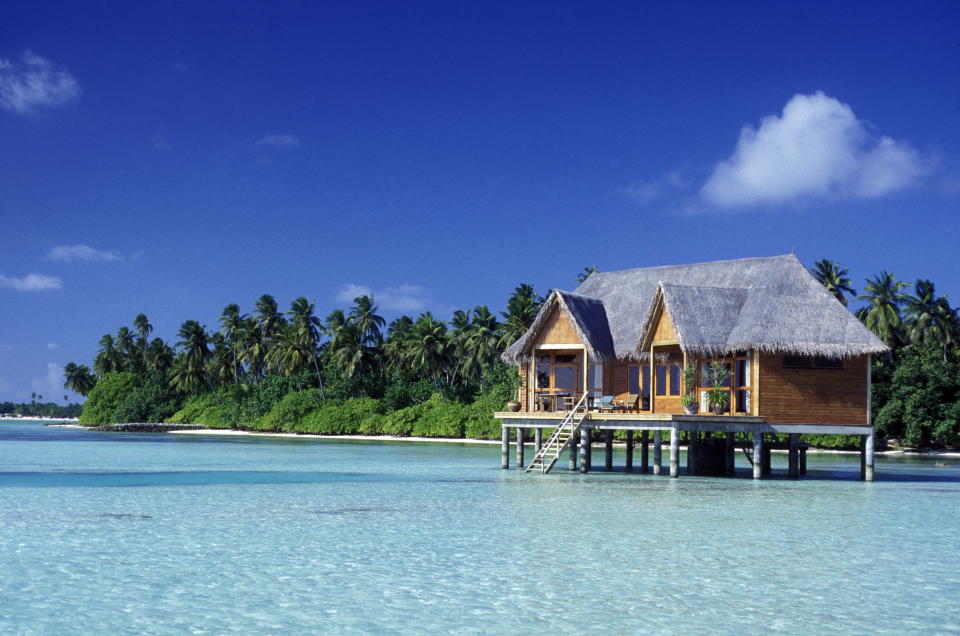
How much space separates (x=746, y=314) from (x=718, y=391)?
2328 mm


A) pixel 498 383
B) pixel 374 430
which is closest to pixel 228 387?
pixel 374 430

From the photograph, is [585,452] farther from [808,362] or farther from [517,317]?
[517,317]

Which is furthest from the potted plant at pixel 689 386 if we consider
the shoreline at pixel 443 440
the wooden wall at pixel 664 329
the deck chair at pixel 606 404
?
the shoreline at pixel 443 440

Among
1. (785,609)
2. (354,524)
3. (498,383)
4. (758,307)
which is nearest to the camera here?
(785,609)

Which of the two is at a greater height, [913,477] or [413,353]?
[413,353]

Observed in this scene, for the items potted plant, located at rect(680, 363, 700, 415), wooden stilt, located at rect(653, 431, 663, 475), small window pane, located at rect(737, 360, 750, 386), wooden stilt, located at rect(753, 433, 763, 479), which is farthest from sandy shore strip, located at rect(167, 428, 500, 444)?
small window pane, located at rect(737, 360, 750, 386)

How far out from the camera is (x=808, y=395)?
24.8 metres

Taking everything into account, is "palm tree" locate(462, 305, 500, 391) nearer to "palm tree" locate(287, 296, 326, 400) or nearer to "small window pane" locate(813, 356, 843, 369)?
"palm tree" locate(287, 296, 326, 400)

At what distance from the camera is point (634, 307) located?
29.4 meters

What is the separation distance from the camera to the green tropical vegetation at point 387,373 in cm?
5003

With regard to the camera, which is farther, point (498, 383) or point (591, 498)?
point (498, 383)

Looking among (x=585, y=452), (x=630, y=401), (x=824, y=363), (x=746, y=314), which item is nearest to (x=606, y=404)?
(x=630, y=401)

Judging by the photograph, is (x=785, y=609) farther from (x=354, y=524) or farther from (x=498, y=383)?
(x=498, y=383)

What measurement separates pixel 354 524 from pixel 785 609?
780 centimetres
